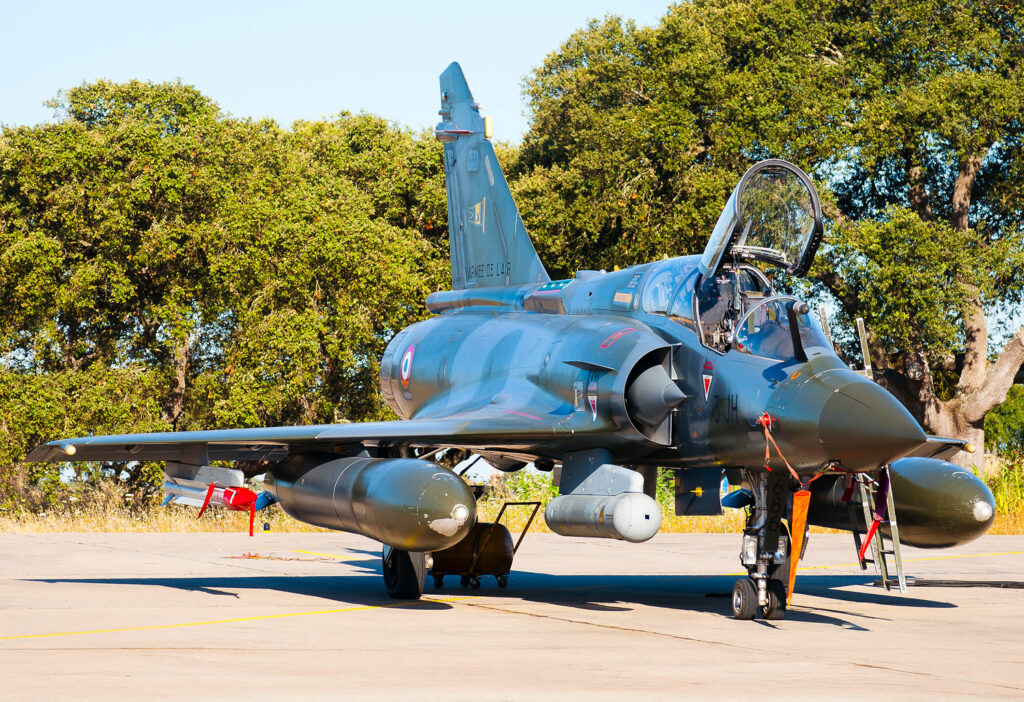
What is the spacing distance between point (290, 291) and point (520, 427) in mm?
18679

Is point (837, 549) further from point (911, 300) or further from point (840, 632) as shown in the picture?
point (840, 632)

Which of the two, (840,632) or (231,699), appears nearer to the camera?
(231,699)

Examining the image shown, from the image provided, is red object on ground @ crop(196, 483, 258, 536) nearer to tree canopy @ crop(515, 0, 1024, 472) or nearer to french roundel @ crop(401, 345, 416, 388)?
french roundel @ crop(401, 345, 416, 388)

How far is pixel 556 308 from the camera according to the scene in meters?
14.4

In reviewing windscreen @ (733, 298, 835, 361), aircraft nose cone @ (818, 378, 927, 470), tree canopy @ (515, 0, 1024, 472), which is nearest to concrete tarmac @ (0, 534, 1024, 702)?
aircraft nose cone @ (818, 378, 927, 470)

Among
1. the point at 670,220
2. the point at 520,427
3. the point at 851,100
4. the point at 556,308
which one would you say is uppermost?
the point at 851,100

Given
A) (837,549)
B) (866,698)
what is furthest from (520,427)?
(837,549)

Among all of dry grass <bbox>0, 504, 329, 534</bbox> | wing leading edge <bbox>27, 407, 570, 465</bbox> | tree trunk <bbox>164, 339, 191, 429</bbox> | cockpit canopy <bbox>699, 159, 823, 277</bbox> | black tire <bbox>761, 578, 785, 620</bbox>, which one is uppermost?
cockpit canopy <bbox>699, 159, 823, 277</bbox>

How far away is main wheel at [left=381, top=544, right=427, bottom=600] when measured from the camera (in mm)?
13078

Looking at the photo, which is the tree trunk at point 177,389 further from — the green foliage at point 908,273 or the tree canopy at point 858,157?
the green foliage at point 908,273

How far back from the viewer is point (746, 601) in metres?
11.2

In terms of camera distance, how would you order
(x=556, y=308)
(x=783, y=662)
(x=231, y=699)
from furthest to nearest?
(x=556, y=308) → (x=783, y=662) → (x=231, y=699)

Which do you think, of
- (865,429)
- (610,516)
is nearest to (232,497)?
(610,516)

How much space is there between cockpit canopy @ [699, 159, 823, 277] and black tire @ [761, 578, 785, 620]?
310 centimetres
